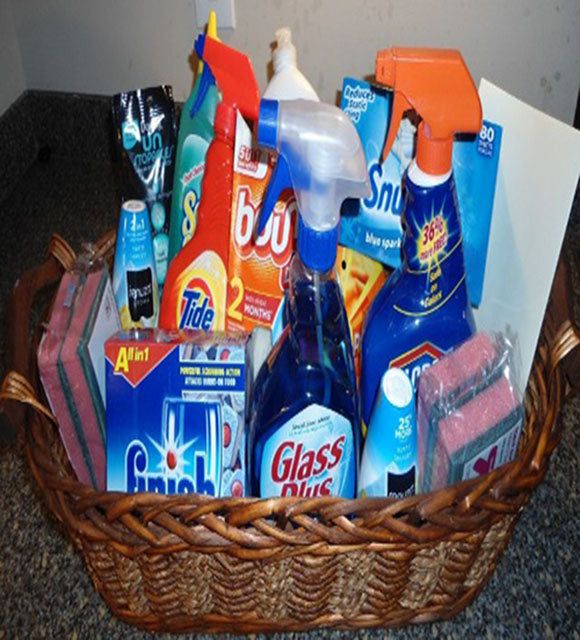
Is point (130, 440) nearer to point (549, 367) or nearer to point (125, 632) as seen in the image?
point (125, 632)

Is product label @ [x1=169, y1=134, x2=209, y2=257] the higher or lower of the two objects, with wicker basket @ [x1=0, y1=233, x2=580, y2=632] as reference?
higher

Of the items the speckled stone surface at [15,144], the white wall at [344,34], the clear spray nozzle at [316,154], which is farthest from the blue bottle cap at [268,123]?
the speckled stone surface at [15,144]

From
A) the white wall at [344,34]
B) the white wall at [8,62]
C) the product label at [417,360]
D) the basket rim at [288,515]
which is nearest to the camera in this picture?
the basket rim at [288,515]

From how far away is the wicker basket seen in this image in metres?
0.52

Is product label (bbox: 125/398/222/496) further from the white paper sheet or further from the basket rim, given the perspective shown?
the white paper sheet

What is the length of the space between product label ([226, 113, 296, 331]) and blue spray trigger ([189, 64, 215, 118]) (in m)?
0.05

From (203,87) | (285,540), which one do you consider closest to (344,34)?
(203,87)

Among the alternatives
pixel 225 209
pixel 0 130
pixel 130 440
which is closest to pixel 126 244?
pixel 225 209

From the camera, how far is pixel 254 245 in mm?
691

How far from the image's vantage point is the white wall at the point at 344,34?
3.31 ft

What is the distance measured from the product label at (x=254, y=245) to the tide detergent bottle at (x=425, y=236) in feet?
0.29

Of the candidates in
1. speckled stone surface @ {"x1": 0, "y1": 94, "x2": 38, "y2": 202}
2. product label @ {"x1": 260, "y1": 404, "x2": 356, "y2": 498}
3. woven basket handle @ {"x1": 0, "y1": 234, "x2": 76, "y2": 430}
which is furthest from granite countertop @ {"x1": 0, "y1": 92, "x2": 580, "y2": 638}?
speckled stone surface @ {"x1": 0, "y1": 94, "x2": 38, "y2": 202}

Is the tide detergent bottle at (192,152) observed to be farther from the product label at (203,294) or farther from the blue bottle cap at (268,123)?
the blue bottle cap at (268,123)

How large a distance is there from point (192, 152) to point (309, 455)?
0.30 metres
